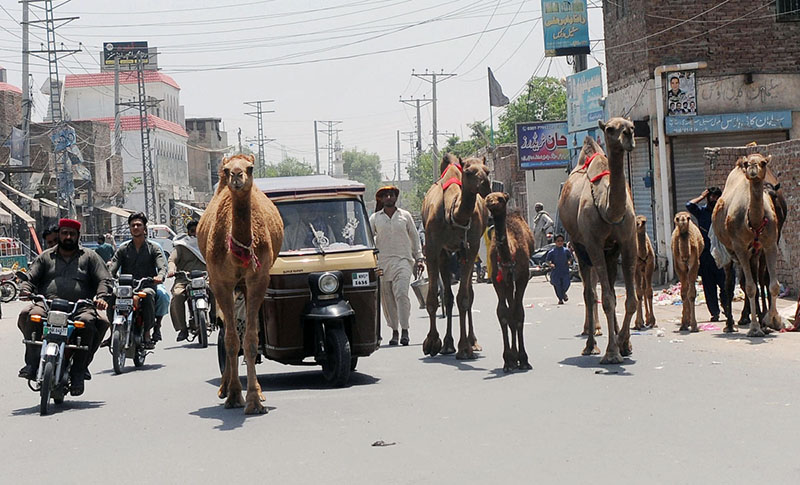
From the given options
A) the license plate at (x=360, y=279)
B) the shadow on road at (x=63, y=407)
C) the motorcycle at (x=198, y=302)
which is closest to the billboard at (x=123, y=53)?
the motorcycle at (x=198, y=302)

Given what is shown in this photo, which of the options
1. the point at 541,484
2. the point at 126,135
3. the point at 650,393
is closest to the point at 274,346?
the point at 650,393

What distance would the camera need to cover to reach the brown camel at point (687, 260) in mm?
15914

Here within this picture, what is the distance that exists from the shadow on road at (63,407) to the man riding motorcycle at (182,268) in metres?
5.52

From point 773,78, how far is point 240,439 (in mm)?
21136

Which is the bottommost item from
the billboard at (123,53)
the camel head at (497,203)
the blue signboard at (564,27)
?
the camel head at (497,203)

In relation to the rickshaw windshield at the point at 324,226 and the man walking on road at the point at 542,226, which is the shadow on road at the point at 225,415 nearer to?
the rickshaw windshield at the point at 324,226

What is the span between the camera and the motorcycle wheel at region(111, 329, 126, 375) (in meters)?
14.2

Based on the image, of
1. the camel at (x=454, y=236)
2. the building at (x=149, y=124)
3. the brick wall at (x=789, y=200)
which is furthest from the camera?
the building at (x=149, y=124)

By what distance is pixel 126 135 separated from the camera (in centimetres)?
10819

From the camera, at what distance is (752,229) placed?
14.8 metres

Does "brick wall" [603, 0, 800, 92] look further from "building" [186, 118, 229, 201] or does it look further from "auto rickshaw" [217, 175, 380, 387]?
"building" [186, 118, 229, 201]

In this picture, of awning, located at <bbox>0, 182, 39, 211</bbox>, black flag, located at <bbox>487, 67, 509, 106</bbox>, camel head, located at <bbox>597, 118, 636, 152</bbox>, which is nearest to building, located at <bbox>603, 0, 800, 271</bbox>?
camel head, located at <bbox>597, 118, 636, 152</bbox>

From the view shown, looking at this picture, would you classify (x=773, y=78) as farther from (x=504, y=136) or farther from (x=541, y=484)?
(x=504, y=136)

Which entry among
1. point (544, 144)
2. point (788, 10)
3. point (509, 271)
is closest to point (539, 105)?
point (544, 144)
